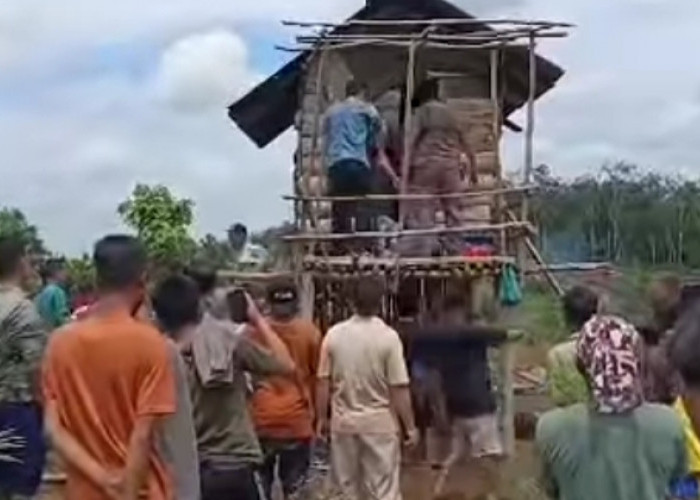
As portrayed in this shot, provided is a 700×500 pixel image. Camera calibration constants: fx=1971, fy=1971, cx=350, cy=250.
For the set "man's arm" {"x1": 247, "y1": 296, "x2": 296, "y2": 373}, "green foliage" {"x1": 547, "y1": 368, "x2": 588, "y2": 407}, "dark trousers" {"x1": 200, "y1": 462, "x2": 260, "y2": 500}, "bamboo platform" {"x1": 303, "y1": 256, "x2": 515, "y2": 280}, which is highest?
"bamboo platform" {"x1": 303, "y1": 256, "x2": 515, "y2": 280}

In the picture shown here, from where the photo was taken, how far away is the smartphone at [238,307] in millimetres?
10578

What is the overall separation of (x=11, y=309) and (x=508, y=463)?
7583mm

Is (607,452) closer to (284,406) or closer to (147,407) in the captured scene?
(147,407)

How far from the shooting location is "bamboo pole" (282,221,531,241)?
16.9 m

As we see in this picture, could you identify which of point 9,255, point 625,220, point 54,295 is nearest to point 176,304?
point 9,255

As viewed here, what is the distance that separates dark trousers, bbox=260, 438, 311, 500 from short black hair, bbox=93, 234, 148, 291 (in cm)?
520

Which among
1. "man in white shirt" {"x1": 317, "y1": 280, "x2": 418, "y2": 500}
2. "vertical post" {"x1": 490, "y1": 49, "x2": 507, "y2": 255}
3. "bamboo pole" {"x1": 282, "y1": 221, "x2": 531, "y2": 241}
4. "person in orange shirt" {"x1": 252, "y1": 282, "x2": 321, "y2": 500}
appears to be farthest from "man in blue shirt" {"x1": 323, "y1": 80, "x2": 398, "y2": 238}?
"person in orange shirt" {"x1": 252, "y1": 282, "x2": 321, "y2": 500}

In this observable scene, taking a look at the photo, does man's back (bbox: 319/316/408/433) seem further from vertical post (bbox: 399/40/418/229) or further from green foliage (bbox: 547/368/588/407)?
vertical post (bbox: 399/40/418/229)

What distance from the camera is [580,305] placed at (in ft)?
31.8

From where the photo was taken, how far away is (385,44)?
17.9m

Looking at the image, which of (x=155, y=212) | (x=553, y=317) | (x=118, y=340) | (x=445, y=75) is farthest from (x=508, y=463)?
(x=155, y=212)

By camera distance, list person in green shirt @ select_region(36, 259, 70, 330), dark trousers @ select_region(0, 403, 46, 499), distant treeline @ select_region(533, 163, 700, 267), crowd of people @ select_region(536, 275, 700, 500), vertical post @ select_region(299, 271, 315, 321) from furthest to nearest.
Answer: distant treeline @ select_region(533, 163, 700, 267) → vertical post @ select_region(299, 271, 315, 321) → person in green shirt @ select_region(36, 259, 70, 330) → dark trousers @ select_region(0, 403, 46, 499) → crowd of people @ select_region(536, 275, 700, 500)

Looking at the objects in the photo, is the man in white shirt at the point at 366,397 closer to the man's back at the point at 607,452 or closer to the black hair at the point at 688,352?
the man's back at the point at 607,452

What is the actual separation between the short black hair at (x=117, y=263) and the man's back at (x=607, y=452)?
1.58m
